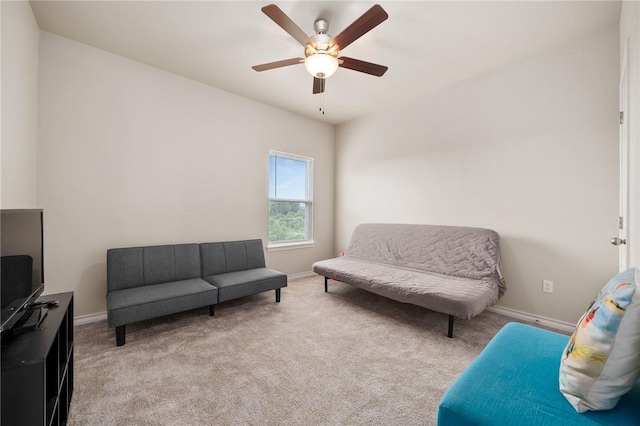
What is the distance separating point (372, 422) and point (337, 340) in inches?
36.4

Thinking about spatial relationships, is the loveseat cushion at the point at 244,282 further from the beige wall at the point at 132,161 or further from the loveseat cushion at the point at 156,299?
the beige wall at the point at 132,161

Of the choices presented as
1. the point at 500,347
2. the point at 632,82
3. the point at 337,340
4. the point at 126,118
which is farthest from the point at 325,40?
the point at 337,340

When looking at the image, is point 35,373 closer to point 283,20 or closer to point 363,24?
point 283,20

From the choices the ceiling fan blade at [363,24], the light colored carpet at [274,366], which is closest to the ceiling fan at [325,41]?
the ceiling fan blade at [363,24]

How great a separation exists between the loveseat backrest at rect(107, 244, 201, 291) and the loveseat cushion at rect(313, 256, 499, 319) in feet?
5.20

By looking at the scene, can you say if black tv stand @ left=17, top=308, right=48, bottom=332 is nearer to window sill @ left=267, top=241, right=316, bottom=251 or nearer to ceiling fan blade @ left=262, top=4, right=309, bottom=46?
Result: ceiling fan blade @ left=262, top=4, right=309, bottom=46

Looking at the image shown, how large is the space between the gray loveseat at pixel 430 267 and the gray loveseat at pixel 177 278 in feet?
3.26

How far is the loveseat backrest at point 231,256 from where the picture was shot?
10.5ft

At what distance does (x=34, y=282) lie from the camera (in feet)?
4.62

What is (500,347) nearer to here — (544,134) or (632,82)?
(632,82)

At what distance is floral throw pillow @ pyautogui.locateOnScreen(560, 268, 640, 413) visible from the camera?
0.84 meters

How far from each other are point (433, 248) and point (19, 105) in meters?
4.05

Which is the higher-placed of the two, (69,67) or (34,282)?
(69,67)

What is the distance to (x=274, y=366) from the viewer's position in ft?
6.45
